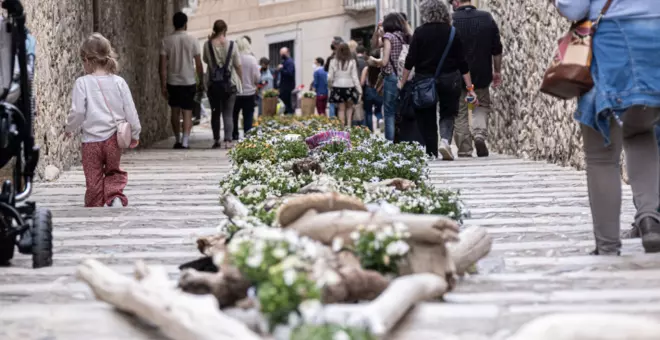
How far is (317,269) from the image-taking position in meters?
4.69

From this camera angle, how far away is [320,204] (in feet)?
18.8

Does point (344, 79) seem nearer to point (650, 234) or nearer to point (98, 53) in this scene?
point (98, 53)

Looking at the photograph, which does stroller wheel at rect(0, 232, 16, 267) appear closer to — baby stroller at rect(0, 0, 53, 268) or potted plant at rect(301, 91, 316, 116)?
baby stroller at rect(0, 0, 53, 268)

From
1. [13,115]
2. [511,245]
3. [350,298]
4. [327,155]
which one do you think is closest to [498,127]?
[327,155]

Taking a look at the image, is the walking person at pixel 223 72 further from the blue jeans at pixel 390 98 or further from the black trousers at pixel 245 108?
the blue jeans at pixel 390 98

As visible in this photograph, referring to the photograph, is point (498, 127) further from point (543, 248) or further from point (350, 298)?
point (350, 298)

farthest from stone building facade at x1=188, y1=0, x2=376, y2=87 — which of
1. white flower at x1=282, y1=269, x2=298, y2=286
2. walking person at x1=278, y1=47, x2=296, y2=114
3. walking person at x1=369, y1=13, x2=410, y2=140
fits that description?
white flower at x1=282, y1=269, x2=298, y2=286

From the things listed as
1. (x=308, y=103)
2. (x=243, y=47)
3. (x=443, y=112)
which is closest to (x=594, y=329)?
(x=443, y=112)

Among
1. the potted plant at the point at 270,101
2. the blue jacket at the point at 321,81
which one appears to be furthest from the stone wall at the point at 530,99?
the potted plant at the point at 270,101

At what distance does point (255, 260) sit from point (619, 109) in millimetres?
2691

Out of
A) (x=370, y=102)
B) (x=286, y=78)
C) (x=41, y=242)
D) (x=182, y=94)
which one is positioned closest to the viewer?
(x=41, y=242)

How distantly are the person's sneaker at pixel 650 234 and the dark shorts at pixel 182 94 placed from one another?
1286 cm

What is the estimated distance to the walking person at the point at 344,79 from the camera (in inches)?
923

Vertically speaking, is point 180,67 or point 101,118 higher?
point 180,67
